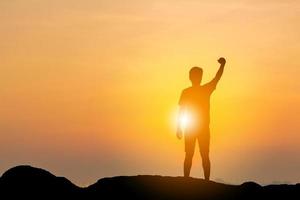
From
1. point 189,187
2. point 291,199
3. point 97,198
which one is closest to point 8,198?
point 97,198

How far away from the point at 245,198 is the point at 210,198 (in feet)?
3.97

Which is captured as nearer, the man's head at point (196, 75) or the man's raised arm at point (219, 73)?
the man's head at point (196, 75)

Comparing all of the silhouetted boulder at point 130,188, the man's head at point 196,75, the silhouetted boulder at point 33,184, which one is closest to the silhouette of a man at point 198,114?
the man's head at point 196,75

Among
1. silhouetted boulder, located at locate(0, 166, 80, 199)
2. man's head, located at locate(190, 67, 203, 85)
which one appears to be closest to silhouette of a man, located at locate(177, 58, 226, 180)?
man's head, located at locate(190, 67, 203, 85)

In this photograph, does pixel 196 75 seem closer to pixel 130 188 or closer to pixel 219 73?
pixel 219 73

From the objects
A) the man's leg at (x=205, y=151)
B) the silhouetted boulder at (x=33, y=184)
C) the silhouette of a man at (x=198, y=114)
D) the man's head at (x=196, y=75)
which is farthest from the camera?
the silhouetted boulder at (x=33, y=184)

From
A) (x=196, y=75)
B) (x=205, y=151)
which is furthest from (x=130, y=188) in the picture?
(x=196, y=75)

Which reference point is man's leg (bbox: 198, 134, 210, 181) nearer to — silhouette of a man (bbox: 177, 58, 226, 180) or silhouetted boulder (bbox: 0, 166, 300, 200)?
silhouette of a man (bbox: 177, 58, 226, 180)

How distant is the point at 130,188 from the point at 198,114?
3.58 metres

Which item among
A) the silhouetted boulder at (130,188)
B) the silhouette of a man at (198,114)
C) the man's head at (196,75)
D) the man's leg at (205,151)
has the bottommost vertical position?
the silhouetted boulder at (130,188)

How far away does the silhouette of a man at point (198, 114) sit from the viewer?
2050cm

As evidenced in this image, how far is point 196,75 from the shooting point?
2009 cm

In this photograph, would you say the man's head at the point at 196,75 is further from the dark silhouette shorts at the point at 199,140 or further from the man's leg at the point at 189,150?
the man's leg at the point at 189,150

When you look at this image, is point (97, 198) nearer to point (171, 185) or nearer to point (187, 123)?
point (171, 185)
